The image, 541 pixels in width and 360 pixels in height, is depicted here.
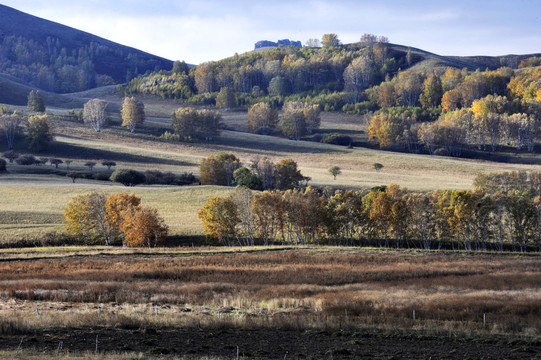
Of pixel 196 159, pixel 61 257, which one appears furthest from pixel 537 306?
pixel 196 159

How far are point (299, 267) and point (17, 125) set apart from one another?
132m

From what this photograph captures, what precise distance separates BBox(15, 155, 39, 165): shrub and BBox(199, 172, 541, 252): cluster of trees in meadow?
66444mm

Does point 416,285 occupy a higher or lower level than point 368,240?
higher

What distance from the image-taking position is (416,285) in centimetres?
3728

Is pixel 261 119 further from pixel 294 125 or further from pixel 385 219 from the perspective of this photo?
pixel 385 219

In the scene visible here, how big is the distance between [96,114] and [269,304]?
156806 millimetres

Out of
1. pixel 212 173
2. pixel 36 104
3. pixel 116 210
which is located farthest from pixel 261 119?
pixel 116 210

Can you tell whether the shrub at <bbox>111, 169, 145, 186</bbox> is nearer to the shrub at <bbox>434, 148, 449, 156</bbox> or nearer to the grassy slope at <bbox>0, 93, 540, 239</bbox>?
the grassy slope at <bbox>0, 93, 540, 239</bbox>

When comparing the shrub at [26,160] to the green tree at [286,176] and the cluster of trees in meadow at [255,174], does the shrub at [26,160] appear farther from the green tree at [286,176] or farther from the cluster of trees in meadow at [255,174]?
the green tree at [286,176]

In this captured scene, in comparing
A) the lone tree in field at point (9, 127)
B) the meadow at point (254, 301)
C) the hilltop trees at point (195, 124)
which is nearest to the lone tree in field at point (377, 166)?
the hilltop trees at point (195, 124)

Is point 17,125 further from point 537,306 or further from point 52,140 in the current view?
point 537,306

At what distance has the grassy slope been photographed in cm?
7794

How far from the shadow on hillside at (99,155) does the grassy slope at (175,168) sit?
241 mm

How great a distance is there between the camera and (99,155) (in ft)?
440
